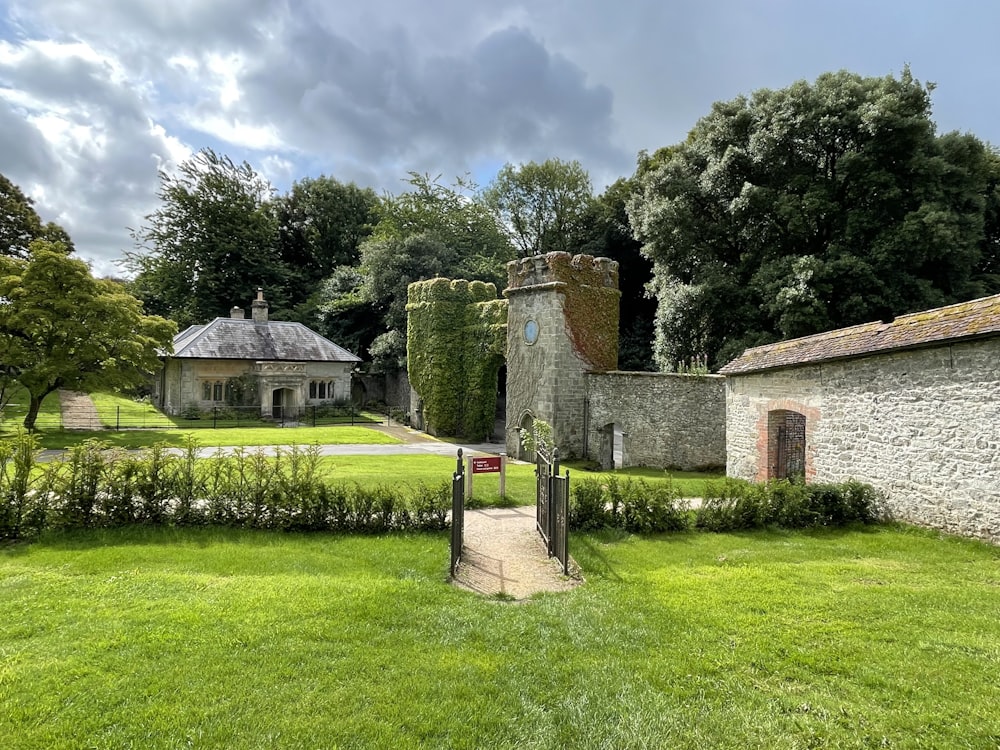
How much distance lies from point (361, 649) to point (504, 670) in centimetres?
123

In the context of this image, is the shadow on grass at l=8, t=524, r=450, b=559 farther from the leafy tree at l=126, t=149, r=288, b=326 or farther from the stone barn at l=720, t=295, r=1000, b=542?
the leafy tree at l=126, t=149, r=288, b=326

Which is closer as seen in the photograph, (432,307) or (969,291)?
(969,291)

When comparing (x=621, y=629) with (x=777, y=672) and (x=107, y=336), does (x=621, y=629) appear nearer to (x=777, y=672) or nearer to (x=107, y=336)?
(x=777, y=672)

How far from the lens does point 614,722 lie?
12.5 ft

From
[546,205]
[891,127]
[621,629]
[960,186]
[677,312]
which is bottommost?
[621,629]

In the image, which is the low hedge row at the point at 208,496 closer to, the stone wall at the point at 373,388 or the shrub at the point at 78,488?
the shrub at the point at 78,488

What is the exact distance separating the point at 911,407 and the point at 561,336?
1122 centimetres

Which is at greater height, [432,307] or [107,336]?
[432,307]

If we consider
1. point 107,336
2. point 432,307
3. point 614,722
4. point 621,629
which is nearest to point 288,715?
point 614,722

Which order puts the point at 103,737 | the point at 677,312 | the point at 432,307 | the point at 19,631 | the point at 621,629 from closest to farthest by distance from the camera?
the point at 103,737 → the point at 19,631 → the point at 621,629 → the point at 677,312 → the point at 432,307

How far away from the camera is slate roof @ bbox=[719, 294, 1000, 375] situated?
834cm

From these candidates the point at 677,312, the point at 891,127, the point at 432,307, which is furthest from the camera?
the point at 432,307

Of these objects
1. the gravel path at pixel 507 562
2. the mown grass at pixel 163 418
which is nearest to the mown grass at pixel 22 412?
the mown grass at pixel 163 418

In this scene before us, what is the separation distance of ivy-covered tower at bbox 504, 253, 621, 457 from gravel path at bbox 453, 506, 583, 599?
9.14 m
